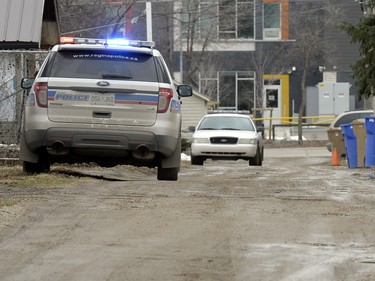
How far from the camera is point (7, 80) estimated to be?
16.5 m

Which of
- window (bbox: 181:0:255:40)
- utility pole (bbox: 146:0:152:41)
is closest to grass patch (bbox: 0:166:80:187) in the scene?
utility pole (bbox: 146:0:152:41)

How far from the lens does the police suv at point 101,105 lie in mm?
12148

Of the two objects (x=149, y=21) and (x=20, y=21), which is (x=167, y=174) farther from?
(x=149, y=21)

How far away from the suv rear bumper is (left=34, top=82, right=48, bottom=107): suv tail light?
13.9 inches

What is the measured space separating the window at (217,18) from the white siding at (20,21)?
71.2 feet

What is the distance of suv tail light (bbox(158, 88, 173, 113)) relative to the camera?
1225cm

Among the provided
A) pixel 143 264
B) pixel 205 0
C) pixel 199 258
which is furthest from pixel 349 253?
pixel 205 0

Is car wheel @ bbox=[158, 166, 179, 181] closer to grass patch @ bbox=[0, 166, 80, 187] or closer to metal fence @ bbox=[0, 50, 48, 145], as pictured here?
grass patch @ bbox=[0, 166, 80, 187]

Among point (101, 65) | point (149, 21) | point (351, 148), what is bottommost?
point (351, 148)

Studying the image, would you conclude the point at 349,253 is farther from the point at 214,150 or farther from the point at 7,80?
the point at 214,150

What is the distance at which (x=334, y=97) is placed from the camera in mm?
47562

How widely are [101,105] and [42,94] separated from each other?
0.77 m

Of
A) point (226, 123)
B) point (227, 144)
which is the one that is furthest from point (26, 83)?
point (226, 123)

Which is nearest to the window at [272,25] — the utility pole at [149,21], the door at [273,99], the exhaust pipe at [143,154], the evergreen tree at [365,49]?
the door at [273,99]
